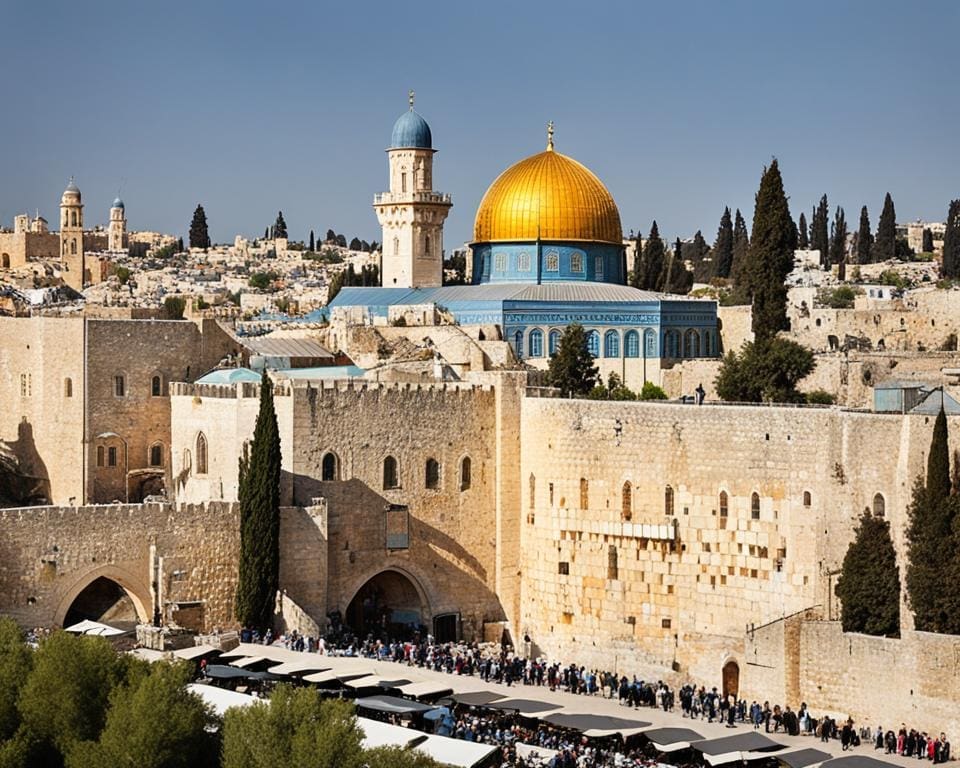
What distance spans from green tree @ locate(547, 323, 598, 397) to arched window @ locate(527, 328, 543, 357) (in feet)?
9.37

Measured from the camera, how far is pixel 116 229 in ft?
404

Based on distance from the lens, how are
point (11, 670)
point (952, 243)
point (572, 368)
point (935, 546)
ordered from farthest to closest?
point (952, 243), point (572, 368), point (935, 546), point (11, 670)

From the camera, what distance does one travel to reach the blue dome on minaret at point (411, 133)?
47.9 metres

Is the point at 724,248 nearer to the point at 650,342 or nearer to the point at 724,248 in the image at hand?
the point at 724,248

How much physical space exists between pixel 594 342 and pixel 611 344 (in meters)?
0.45

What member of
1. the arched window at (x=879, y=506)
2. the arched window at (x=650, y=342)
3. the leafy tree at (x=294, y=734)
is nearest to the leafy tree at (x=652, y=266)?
the arched window at (x=650, y=342)

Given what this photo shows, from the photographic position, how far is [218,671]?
2934cm

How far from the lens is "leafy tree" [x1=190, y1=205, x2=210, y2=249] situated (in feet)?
412

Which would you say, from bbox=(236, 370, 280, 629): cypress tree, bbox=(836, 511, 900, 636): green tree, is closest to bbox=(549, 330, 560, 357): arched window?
bbox=(236, 370, 280, 629): cypress tree

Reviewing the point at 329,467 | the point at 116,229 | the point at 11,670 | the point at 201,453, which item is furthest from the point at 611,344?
the point at 116,229

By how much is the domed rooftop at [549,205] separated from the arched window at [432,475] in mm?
12305

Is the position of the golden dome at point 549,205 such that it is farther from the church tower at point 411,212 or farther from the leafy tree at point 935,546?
the leafy tree at point 935,546

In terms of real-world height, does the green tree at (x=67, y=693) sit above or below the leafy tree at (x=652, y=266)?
below

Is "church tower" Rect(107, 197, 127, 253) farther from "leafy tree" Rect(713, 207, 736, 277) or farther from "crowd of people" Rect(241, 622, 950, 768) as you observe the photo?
"crowd of people" Rect(241, 622, 950, 768)
